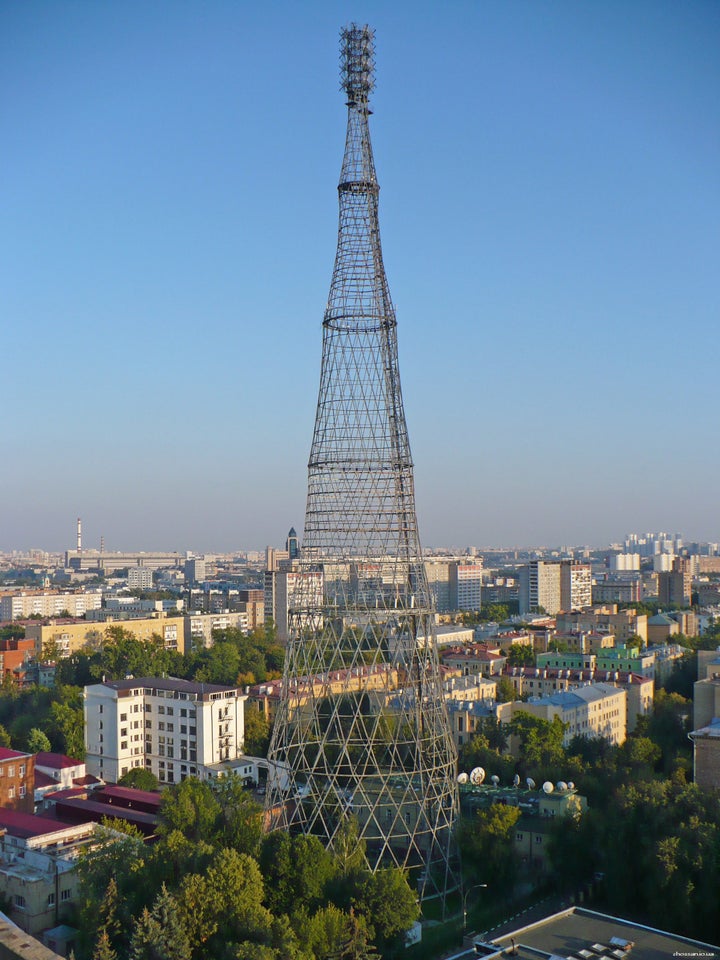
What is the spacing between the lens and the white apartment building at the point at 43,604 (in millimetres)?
67312

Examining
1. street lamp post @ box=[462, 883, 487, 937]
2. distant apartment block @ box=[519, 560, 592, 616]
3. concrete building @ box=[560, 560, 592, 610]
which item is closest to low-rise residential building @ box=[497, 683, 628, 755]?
street lamp post @ box=[462, 883, 487, 937]

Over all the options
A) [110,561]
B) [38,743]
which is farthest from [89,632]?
[110,561]

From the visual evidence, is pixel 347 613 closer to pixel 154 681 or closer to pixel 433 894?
pixel 433 894

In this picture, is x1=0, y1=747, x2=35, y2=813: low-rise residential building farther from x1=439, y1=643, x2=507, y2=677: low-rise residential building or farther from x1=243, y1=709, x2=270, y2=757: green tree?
x1=439, y1=643, x2=507, y2=677: low-rise residential building

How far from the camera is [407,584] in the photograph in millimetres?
16875

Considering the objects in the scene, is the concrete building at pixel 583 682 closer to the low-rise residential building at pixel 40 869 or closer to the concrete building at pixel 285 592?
the concrete building at pixel 285 592

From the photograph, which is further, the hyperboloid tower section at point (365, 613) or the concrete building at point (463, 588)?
the concrete building at point (463, 588)

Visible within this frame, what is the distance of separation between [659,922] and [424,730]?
484cm

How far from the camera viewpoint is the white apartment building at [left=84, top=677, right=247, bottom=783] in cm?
2445

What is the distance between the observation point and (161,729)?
25.1 metres

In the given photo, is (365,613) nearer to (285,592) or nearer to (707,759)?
(707,759)

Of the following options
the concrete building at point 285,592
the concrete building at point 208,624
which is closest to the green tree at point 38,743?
the concrete building at point 285,592

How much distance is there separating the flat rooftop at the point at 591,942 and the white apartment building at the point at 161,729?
1321cm

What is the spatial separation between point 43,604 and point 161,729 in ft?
155
